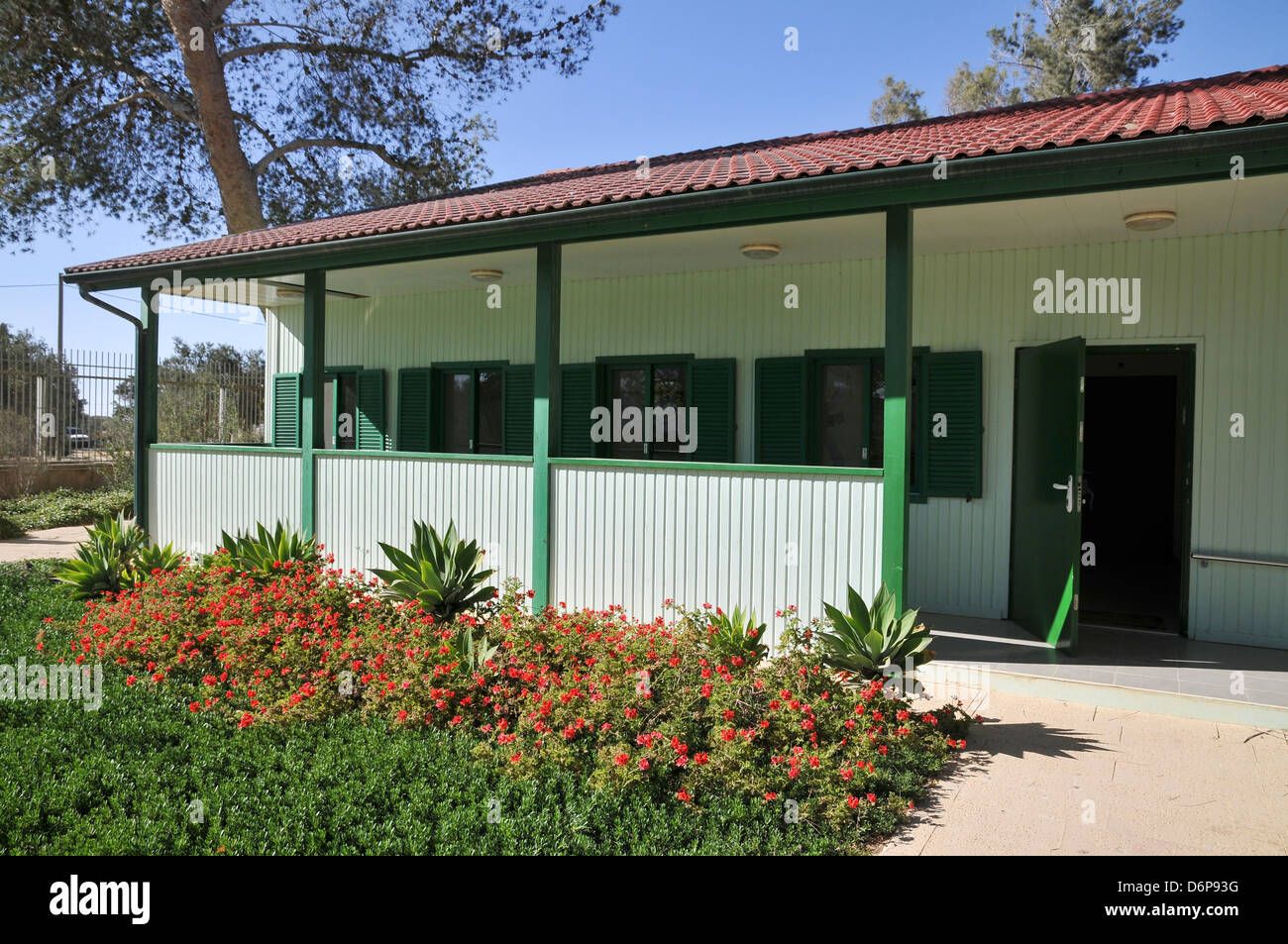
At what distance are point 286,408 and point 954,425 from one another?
347 inches

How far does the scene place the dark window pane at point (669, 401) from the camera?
8.89 meters

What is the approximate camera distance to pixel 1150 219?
19.1 ft

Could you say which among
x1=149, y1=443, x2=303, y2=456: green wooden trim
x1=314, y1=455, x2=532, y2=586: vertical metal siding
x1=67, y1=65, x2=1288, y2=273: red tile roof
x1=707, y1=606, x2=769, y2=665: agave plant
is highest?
x1=67, y1=65, x2=1288, y2=273: red tile roof

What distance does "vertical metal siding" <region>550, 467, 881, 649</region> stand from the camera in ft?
17.3

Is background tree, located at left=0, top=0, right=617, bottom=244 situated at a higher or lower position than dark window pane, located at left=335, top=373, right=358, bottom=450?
higher

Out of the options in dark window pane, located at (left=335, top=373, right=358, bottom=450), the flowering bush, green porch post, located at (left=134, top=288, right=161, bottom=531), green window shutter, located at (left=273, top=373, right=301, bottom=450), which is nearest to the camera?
the flowering bush

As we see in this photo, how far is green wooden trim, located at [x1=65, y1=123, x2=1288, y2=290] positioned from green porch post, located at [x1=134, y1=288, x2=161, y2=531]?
279 cm

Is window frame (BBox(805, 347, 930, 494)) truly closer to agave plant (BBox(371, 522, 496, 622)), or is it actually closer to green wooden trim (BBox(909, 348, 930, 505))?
green wooden trim (BBox(909, 348, 930, 505))

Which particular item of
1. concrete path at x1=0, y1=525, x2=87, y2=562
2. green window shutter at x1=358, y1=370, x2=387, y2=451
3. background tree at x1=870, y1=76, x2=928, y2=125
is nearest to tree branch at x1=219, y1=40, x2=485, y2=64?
green window shutter at x1=358, y1=370, x2=387, y2=451
